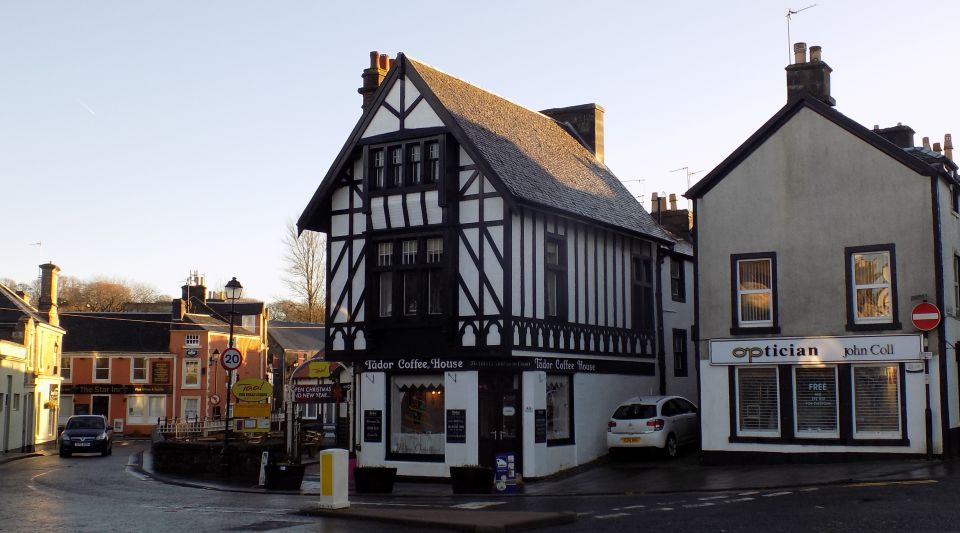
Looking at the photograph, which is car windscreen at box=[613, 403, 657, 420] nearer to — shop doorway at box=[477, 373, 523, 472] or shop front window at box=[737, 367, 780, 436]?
shop front window at box=[737, 367, 780, 436]

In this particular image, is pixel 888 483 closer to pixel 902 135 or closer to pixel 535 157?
pixel 902 135

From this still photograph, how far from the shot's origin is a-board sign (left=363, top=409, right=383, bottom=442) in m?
29.2

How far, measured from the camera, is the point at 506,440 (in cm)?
2762

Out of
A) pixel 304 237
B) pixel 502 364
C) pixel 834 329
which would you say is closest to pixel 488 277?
pixel 502 364

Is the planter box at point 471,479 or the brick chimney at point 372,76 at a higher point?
the brick chimney at point 372,76

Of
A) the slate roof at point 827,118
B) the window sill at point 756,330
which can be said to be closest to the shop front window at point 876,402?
the window sill at point 756,330

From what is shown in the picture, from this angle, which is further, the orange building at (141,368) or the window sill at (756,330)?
the orange building at (141,368)

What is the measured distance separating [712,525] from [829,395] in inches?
460

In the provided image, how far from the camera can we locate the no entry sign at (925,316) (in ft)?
78.7

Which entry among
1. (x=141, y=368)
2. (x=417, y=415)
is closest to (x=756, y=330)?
(x=417, y=415)

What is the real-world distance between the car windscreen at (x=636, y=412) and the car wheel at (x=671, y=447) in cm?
89

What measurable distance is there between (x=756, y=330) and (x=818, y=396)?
2232 millimetres

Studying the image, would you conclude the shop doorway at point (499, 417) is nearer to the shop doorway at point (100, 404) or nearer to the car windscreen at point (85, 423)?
the car windscreen at point (85, 423)

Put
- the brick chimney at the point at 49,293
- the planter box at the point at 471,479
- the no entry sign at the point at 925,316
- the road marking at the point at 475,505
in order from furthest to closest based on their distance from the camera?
the brick chimney at the point at 49,293, the no entry sign at the point at 925,316, the planter box at the point at 471,479, the road marking at the point at 475,505
